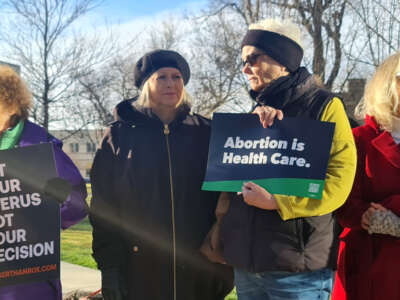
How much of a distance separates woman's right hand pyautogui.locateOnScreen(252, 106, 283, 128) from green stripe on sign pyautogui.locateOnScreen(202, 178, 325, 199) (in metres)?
0.28

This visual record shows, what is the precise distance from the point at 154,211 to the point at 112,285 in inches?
19.6

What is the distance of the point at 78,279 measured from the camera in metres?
6.06

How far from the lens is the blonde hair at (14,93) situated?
2.65m

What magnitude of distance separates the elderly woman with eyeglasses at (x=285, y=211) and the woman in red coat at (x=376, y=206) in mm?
122

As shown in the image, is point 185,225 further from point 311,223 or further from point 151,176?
point 311,223

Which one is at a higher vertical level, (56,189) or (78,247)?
(56,189)

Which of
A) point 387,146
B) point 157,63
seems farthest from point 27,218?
point 387,146

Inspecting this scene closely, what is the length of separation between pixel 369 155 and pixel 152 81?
138 centimetres

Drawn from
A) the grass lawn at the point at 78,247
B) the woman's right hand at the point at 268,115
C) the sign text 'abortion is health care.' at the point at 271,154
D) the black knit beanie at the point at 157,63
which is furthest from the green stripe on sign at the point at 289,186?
the grass lawn at the point at 78,247

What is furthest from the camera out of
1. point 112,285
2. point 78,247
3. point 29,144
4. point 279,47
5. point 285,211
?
point 78,247

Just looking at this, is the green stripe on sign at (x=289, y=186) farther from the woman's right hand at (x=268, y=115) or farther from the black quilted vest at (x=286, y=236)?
the woman's right hand at (x=268, y=115)

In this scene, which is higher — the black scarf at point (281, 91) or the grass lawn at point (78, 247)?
the black scarf at point (281, 91)

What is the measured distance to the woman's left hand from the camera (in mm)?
2186

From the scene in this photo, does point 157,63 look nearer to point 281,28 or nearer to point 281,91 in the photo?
point 281,28
